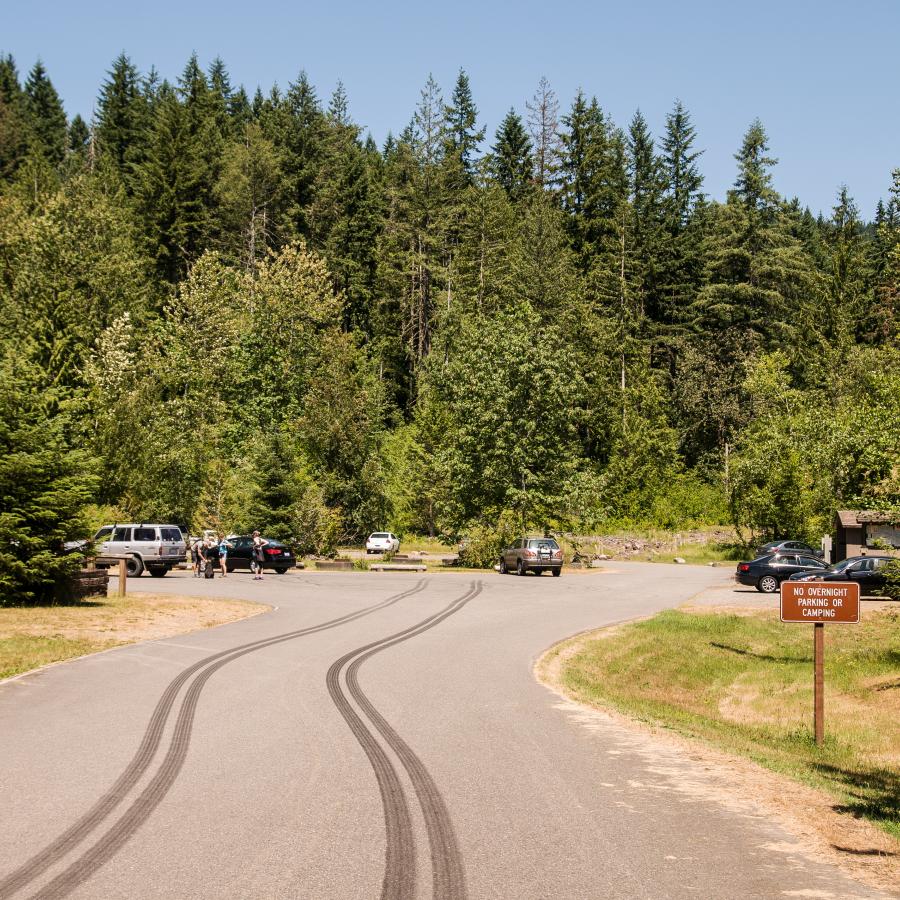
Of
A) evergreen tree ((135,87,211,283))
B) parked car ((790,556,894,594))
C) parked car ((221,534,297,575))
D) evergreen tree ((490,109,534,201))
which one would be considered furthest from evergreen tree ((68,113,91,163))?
parked car ((790,556,894,594))

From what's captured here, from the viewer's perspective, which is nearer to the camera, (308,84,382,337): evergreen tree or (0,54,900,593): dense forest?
(0,54,900,593): dense forest

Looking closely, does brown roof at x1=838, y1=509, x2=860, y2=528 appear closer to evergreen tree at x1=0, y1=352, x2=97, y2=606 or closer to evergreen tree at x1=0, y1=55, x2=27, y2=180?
evergreen tree at x1=0, y1=352, x2=97, y2=606

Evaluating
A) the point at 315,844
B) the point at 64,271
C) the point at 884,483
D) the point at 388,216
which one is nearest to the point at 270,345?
the point at 64,271

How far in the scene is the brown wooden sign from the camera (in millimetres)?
14148

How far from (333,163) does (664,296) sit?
3418 cm

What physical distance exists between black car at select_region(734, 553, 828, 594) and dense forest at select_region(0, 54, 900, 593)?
6.28 m

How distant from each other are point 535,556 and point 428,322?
4310 cm

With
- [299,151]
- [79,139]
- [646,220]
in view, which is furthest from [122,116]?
[646,220]

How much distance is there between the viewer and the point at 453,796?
328 inches

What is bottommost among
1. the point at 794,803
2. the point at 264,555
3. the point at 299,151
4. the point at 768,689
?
the point at 768,689

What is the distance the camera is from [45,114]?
358 feet

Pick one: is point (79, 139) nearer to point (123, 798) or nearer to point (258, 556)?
point (258, 556)

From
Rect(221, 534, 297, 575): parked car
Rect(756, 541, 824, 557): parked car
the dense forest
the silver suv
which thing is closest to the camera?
the silver suv

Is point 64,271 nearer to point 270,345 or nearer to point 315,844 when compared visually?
point 270,345
